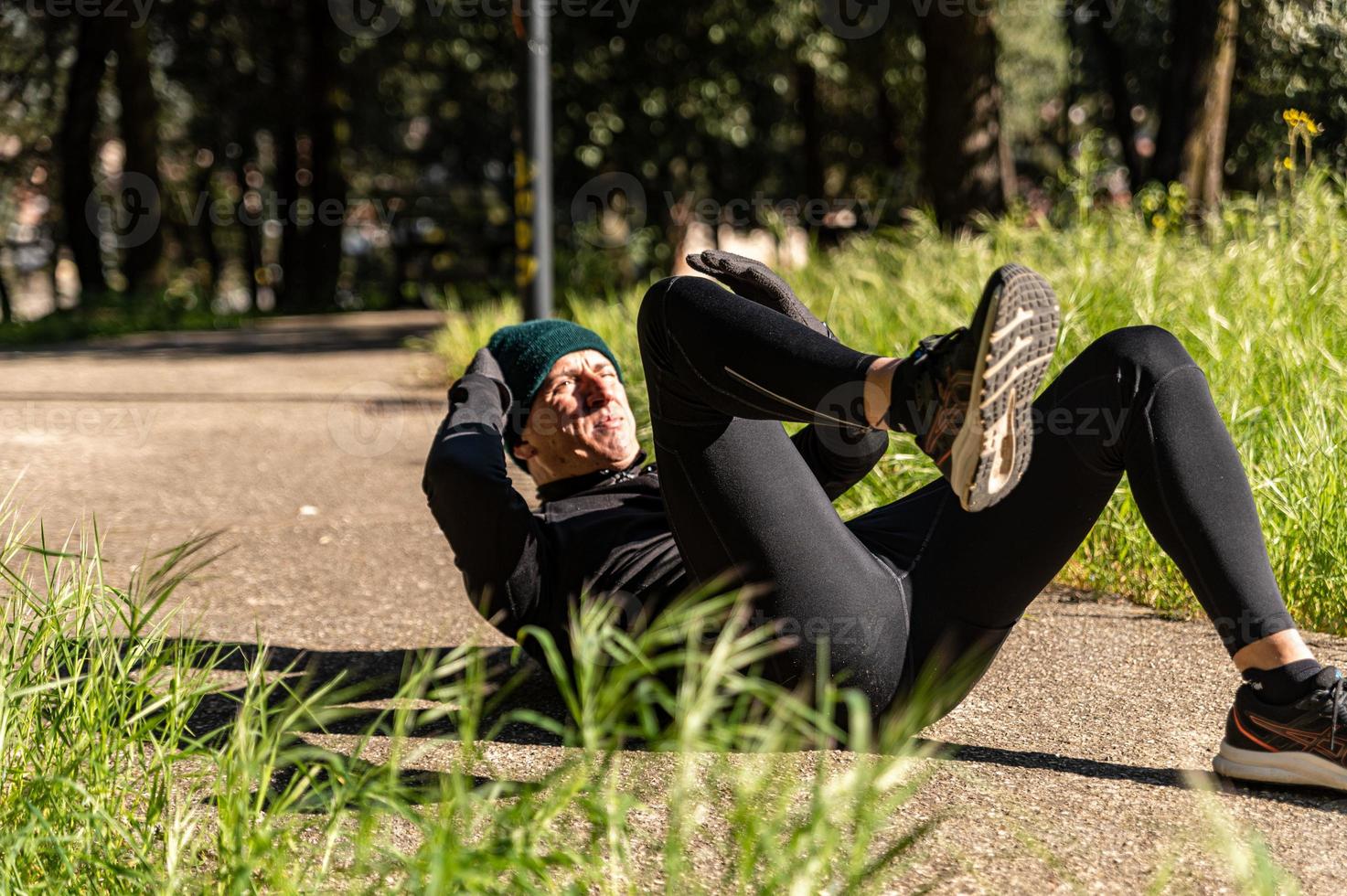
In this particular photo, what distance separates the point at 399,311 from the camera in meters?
20.4

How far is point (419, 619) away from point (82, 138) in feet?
57.7

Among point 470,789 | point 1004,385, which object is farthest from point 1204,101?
point 470,789

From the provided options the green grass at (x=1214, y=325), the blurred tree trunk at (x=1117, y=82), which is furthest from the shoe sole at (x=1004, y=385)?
the blurred tree trunk at (x=1117, y=82)

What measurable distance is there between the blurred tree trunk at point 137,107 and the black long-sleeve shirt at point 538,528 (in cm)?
1557

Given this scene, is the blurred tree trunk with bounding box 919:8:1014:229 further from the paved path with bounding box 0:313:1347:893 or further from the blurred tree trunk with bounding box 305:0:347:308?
the blurred tree trunk with bounding box 305:0:347:308

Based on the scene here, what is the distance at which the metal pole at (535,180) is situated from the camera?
6.73 m

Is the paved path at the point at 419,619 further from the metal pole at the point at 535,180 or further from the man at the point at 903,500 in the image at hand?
the metal pole at the point at 535,180

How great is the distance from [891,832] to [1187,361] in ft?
2.83

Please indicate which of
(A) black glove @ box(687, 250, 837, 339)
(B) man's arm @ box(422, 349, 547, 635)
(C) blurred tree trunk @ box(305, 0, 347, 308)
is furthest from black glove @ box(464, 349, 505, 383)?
(C) blurred tree trunk @ box(305, 0, 347, 308)

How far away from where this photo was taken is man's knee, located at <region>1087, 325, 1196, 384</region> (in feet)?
6.82

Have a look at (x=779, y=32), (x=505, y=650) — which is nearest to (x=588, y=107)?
(x=779, y=32)

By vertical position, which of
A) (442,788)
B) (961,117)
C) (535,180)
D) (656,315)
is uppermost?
(961,117)

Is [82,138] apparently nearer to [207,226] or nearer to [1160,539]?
[207,226]

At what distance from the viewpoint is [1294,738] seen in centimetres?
204
